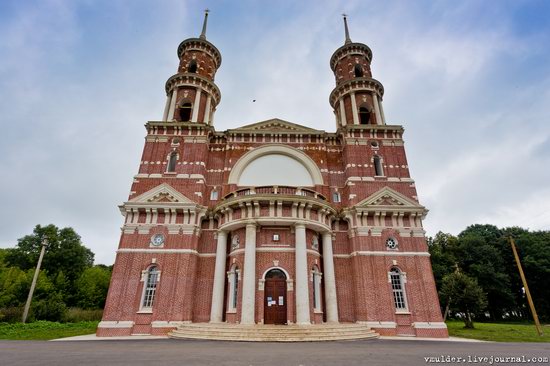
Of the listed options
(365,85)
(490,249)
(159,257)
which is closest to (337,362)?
(159,257)

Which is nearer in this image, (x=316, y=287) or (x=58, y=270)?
(x=316, y=287)

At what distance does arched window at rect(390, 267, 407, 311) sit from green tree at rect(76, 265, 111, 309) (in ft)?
152

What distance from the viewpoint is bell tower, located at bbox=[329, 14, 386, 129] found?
1119 inches

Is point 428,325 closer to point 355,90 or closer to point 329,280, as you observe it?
point 329,280

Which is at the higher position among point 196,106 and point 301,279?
point 196,106

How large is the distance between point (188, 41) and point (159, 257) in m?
23.6

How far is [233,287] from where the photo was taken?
20359 millimetres

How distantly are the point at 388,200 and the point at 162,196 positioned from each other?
1813 centimetres

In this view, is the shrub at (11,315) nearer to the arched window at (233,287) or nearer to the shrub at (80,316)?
the shrub at (80,316)

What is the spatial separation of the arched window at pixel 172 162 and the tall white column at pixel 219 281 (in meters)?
7.52

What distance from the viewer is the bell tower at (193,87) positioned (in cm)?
2789

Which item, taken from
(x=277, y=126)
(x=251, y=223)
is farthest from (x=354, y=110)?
(x=251, y=223)

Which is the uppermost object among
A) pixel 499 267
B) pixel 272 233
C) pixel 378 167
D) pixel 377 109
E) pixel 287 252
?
pixel 377 109

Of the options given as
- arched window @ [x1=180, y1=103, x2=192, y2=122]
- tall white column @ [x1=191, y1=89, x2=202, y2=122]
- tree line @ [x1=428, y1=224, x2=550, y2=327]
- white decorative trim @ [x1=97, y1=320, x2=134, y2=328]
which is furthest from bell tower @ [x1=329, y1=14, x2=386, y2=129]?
tree line @ [x1=428, y1=224, x2=550, y2=327]
